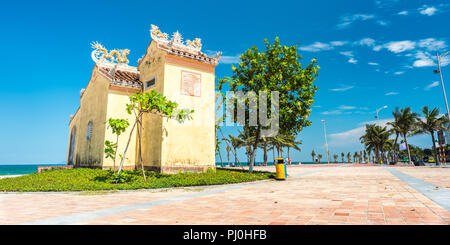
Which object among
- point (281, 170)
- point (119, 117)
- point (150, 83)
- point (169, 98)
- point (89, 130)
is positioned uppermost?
point (150, 83)

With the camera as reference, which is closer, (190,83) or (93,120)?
(190,83)

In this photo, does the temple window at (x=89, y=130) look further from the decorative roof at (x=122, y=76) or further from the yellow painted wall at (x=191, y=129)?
the yellow painted wall at (x=191, y=129)

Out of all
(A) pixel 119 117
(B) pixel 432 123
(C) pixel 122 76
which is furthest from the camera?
(B) pixel 432 123

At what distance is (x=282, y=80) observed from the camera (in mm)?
17531

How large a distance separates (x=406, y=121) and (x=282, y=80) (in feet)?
123

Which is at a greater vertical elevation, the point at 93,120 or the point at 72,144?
the point at 93,120

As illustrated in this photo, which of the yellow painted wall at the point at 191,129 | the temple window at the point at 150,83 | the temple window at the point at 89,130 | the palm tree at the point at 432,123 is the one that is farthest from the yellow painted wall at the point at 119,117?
the palm tree at the point at 432,123

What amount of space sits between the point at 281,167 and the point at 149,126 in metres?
8.52

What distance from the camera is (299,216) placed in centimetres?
462

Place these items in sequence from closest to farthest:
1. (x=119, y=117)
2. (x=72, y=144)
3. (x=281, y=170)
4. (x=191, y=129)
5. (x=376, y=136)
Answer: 1. (x=281, y=170)
2. (x=191, y=129)
3. (x=119, y=117)
4. (x=72, y=144)
5. (x=376, y=136)

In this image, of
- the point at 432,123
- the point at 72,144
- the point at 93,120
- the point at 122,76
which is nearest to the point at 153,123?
the point at 122,76

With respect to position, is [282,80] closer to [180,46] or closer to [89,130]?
[180,46]

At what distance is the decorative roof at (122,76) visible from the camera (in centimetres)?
1598
